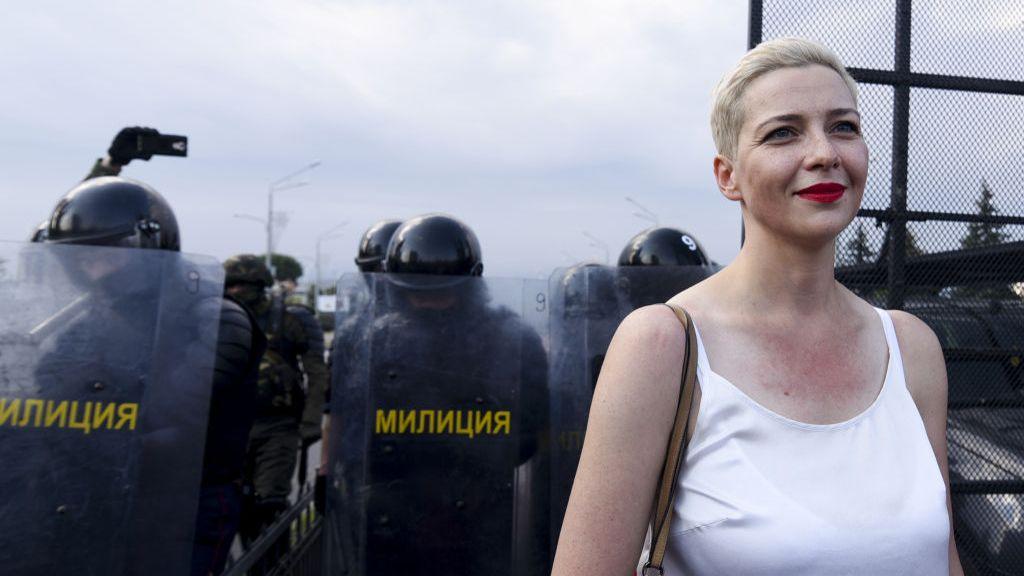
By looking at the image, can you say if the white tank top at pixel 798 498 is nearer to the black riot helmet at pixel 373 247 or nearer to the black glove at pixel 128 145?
the black glove at pixel 128 145

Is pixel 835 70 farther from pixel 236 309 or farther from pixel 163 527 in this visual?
pixel 236 309

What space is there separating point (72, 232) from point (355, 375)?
1198mm

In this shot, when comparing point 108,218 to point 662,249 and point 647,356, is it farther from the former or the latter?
point 647,356

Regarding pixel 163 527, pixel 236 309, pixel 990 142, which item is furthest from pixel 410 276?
pixel 990 142

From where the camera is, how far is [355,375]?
3275mm

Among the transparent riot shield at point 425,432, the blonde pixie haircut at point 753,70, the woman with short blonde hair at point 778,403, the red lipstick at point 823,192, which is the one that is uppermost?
the blonde pixie haircut at point 753,70

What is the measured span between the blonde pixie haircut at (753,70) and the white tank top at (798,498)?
365mm

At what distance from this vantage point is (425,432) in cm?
326

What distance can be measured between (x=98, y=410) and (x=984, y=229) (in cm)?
304

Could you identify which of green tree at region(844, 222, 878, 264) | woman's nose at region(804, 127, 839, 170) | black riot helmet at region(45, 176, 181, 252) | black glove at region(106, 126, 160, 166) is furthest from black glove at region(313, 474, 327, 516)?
woman's nose at region(804, 127, 839, 170)

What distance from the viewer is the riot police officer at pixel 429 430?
3.24 meters

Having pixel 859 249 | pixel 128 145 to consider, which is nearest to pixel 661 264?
pixel 859 249

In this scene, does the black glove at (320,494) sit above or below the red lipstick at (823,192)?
below

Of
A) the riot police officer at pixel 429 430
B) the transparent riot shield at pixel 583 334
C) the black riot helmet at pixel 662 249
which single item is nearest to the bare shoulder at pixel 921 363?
the transparent riot shield at pixel 583 334
